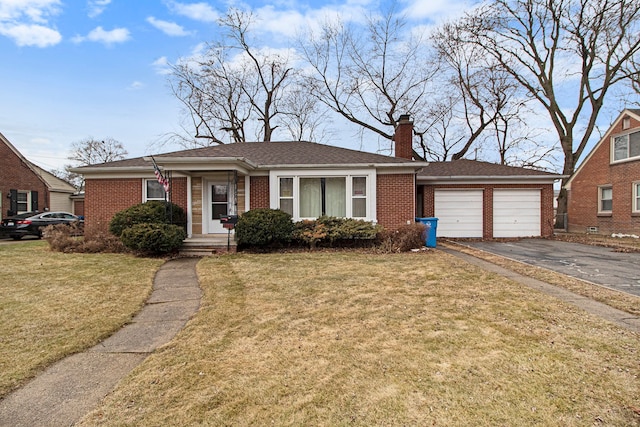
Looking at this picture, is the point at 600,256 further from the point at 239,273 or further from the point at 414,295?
the point at 239,273

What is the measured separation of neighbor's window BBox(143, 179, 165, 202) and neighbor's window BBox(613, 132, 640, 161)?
2125 centimetres

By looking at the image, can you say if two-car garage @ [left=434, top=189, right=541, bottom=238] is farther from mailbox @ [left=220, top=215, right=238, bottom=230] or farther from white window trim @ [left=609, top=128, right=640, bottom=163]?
mailbox @ [left=220, top=215, right=238, bottom=230]

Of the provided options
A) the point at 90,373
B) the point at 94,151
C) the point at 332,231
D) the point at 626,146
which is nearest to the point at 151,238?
the point at 332,231

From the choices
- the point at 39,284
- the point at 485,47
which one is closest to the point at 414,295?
the point at 39,284

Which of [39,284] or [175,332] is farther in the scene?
[39,284]

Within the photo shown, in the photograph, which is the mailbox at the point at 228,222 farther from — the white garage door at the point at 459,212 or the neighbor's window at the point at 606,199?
the neighbor's window at the point at 606,199

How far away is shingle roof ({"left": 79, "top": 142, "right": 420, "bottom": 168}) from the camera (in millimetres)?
Answer: 11523

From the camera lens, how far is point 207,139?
90.1 feet

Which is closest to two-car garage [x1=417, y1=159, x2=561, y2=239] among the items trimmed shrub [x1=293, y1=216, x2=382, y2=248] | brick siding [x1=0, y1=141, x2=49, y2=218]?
trimmed shrub [x1=293, y1=216, x2=382, y2=248]

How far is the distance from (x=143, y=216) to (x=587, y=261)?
12811 millimetres

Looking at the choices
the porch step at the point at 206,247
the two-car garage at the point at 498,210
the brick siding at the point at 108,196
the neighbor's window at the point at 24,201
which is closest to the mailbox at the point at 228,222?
the porch step at the point at 206,247

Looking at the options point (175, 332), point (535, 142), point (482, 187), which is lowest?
point (175, 332)

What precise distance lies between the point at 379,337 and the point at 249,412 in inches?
70.7

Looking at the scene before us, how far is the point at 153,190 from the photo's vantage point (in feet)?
41.2
